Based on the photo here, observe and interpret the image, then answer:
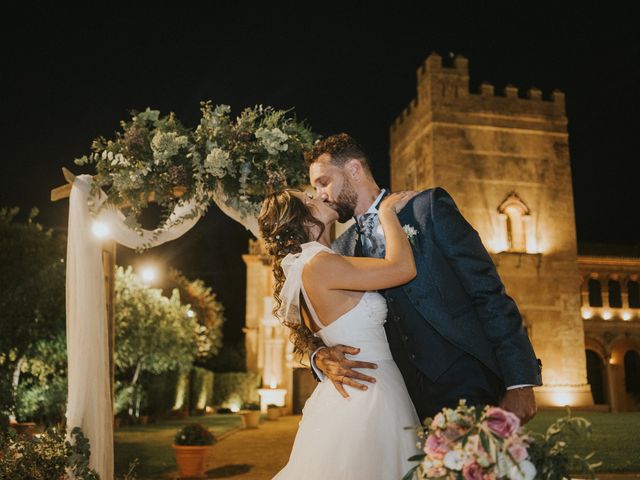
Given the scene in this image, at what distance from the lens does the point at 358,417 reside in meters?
3.36

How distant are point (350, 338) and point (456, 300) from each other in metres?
0.59

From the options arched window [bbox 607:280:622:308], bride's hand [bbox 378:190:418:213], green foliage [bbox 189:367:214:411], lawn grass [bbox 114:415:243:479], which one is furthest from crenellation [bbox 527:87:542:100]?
bride's hand [bbox 378:190:418:213]

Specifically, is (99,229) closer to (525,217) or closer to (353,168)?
(353,168)

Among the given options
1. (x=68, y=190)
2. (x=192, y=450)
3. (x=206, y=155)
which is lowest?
(x=192, y=450)

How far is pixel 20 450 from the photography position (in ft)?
18.9

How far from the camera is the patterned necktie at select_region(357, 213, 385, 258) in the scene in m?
3.63

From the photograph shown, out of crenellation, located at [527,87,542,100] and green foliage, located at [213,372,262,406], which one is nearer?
crenellation, located at [527,87,542,100]

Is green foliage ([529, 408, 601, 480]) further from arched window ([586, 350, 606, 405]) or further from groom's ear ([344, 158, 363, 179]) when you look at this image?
arched window ([586, 350, 606, 405])

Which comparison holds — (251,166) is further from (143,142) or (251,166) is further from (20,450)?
(20,450)

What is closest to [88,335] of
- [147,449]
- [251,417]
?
[147,449]

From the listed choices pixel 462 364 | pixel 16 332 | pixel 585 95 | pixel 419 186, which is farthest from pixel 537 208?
pixel 462 364

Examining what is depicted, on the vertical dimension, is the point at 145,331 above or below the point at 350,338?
above

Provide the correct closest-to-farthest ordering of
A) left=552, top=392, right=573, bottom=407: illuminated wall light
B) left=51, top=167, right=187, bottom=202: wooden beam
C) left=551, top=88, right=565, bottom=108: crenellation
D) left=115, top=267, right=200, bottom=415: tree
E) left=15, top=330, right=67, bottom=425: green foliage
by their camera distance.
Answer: left=51, top=167, right=187, bottom=202: wooden beam < left=15, top=330, right=67, bottom=425: green foliage < left=115, top=267, right=200, bottom=415: tree < left=552, top=392, right=573, bottom=407: illuminated wall light < left=551, top=88, right=565, bottom=108: crenellation

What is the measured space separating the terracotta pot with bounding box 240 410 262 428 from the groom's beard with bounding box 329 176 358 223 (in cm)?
1684
